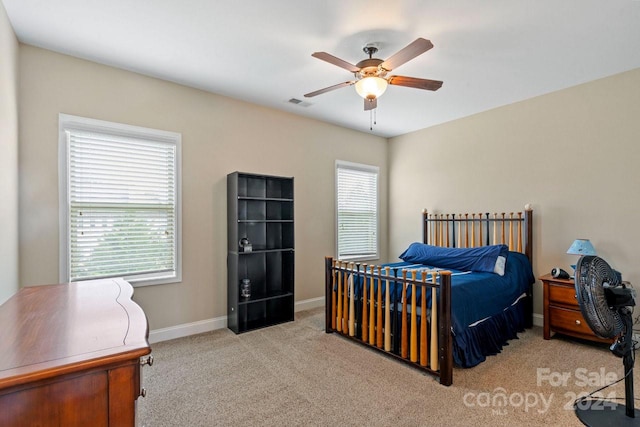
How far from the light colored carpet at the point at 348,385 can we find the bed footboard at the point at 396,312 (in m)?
0.13

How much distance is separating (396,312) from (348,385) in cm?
76

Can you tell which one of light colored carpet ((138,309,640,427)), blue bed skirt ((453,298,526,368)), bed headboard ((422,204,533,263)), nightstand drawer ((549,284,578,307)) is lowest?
light colored carpet ((138,309,640,427))

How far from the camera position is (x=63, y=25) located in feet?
7.93

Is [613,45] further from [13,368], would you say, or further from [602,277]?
[13,368]

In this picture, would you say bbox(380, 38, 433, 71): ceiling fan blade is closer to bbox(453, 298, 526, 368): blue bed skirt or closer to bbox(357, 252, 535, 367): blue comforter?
bbox(357, 252, 535, 367): blue comforter

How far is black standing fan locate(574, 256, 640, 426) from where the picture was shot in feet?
5.97

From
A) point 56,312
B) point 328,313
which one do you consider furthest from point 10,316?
point 328,313

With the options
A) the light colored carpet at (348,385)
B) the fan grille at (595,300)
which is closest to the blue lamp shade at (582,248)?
the light colored carpet at (348,385)

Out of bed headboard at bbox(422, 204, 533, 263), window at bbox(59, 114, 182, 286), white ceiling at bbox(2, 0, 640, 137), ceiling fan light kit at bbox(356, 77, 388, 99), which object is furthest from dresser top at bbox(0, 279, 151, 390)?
bed headboard at bbox(422, 204, 533, 263)

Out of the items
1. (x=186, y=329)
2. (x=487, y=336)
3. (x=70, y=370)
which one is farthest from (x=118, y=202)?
A: (x=487, y=336)

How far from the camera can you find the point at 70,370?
95 centimetres

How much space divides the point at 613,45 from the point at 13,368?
165 inches

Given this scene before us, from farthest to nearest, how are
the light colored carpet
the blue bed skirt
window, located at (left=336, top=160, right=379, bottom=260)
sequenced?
window, located at (left=336, top=160, right=379, bottom=260) < the blue bed skirt < the light colored carpet

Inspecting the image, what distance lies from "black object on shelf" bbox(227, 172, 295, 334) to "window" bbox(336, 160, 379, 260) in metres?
1.07
